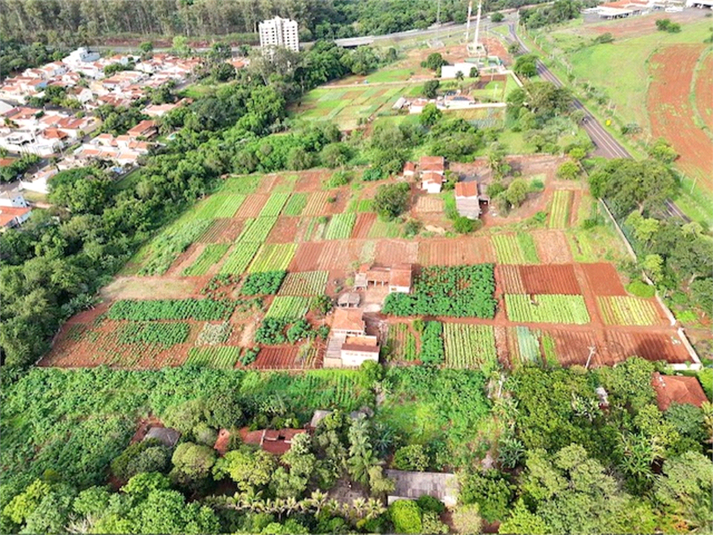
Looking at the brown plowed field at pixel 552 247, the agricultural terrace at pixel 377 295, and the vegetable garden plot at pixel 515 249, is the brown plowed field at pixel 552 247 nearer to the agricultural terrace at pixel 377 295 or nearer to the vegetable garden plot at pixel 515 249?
the agricultural terrace at pixel 377 295

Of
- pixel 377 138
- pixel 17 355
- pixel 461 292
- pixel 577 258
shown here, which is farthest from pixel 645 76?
pixel 17 355

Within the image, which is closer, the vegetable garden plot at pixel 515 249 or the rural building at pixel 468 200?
the vegetable garden plot at pixel 515 249

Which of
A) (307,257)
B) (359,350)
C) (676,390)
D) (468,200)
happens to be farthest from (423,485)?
(468,200)

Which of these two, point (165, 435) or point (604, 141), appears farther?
point (604, 141)

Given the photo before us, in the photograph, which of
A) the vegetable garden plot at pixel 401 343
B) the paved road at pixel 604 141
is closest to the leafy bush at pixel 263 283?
the vegetable garden plot at pixel 401 343

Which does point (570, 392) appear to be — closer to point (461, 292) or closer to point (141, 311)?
point (461, 292)

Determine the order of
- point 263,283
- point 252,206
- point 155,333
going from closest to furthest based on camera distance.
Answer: point 155,333 → point 263,283 → point 252,206

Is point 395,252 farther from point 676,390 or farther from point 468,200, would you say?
point 676,390
